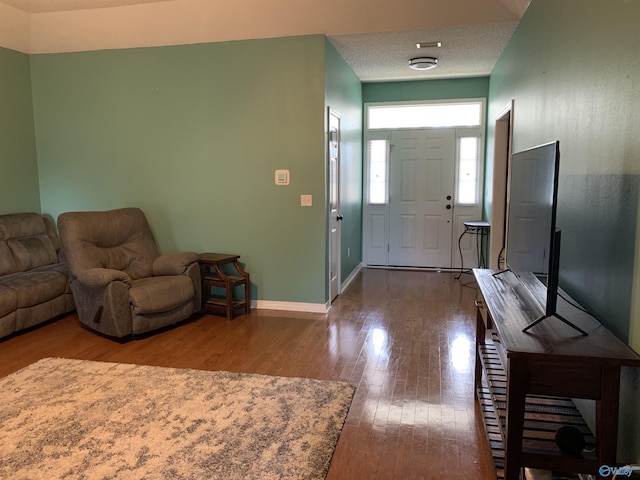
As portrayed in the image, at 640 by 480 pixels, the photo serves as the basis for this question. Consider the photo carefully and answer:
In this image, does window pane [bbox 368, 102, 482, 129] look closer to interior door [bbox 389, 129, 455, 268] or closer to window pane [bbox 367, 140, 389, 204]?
interior door [bbox 389, 129, 455, 268]

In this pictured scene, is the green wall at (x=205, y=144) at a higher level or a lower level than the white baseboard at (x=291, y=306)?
higher

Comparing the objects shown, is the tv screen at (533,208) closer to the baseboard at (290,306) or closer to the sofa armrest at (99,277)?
the baseboard at (290,306)

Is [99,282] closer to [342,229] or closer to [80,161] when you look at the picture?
[80,161]

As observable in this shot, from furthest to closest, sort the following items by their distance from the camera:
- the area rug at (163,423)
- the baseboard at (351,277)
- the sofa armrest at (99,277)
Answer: the baseboard at (351,277)
the sofa armrest at (99,277)
the area rug at (163,423)

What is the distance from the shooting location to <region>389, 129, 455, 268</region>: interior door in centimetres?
653

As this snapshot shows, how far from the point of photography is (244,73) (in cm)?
450

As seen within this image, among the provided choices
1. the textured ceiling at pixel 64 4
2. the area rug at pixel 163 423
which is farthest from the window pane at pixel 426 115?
the area rug at pixel 163 423

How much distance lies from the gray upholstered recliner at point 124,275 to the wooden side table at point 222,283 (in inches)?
6.4

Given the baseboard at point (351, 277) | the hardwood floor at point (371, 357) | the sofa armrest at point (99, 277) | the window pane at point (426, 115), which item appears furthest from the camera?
the window pane at point (426, 115)

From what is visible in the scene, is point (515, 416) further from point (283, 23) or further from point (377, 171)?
point (377, 171)

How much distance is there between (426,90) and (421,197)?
1495 millimetres

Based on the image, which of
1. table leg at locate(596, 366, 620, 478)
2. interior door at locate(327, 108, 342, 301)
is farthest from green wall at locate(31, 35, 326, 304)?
table leg at locate(596, 366, 620, 478)

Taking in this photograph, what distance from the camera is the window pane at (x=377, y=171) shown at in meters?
6.72

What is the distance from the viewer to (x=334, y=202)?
16.6 ft
